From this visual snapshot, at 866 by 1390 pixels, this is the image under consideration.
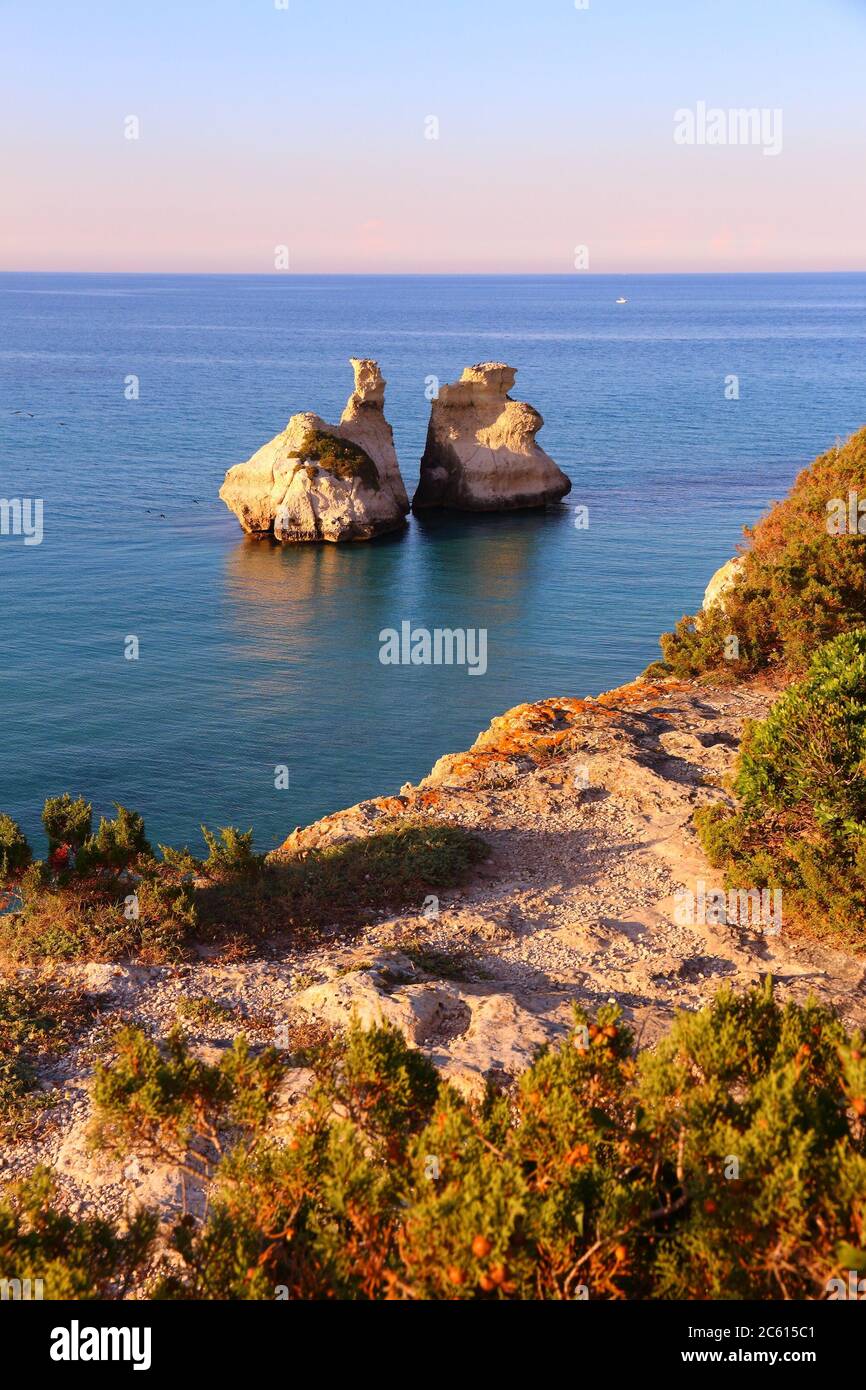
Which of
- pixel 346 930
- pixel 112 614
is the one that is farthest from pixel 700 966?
pixel 112 614

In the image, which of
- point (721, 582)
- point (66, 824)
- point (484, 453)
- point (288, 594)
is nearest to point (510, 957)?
point (66, 824)

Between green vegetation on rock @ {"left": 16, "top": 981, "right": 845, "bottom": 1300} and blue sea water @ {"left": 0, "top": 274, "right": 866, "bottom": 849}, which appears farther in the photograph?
blue sea water @ {"left": 0, "top": 274, "right": 866, "bottom": 849}

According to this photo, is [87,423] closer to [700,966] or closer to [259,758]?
[259,758]

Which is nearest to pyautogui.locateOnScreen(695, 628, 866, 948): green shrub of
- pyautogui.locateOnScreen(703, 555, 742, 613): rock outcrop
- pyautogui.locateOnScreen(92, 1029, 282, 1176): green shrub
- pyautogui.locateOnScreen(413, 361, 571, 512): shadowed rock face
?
pyautogui.locateOnScreen(92, 1029, 282, 1176): green shrub

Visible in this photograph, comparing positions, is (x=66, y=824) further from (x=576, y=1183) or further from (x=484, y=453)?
(x=484, y=453)

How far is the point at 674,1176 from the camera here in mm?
7277

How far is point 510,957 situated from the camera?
1454 centimetres

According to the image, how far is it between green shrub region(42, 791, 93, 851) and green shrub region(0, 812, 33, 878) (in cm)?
65

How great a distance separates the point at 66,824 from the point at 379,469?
46281mm

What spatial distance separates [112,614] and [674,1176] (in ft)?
137

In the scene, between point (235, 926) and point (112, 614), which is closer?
point (235, 926)

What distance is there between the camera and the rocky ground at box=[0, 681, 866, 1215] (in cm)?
1166

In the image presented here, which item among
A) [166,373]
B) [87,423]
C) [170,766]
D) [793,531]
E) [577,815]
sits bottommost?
[170,766]

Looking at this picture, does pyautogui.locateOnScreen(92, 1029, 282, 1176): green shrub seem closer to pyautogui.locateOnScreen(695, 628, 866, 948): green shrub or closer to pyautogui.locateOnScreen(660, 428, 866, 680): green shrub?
pyautogui.locateOnScreen(695, 628, 866, 948): green shrub
